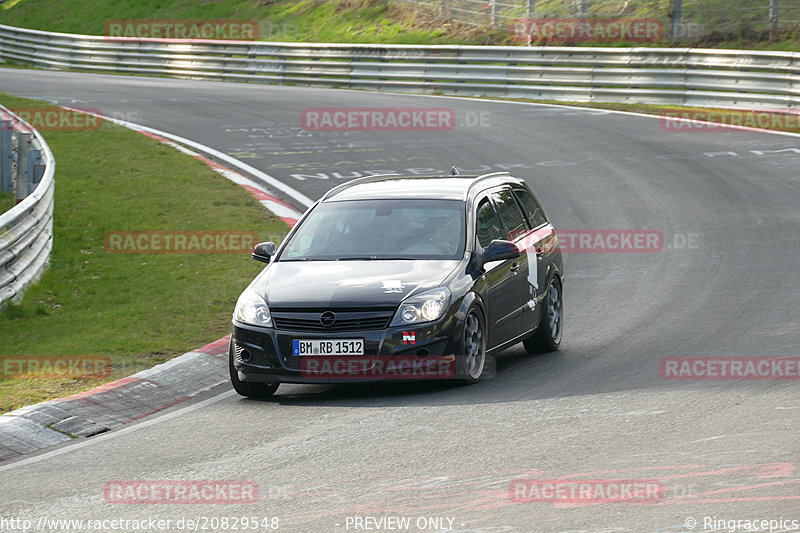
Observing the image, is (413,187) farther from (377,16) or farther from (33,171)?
(377,16)

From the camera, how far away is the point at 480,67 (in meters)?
30.4

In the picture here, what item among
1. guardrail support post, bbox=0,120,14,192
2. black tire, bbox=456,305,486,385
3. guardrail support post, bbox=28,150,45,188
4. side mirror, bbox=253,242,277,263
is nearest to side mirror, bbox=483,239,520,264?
black tire, bbox=456,305,486,385

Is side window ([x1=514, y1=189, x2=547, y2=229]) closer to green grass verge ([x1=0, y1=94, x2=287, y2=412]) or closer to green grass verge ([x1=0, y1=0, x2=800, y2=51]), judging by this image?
green grass verge ([x1=0, y1=94, x2=287, y2=412])

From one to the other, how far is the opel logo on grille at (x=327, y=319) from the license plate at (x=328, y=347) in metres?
0.12

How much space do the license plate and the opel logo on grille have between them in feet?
0.41

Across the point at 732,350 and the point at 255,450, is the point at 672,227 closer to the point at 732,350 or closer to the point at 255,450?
the point at 732,350

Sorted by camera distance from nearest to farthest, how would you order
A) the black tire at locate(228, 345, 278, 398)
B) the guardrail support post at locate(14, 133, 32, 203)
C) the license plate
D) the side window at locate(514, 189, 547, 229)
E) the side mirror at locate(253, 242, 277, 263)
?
the license plate → the black tire at locate(228, 345, 278, 398) → the side mirror at locate(253, 242, 277, 263) → the side window at locate(514, 189, 547, 229) → the guardrail support post at locate(14, 133, 32, 203)

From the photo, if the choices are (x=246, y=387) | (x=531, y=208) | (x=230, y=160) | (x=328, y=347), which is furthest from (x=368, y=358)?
(x=230, y=160)

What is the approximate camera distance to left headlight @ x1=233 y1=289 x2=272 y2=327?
9.38 meters

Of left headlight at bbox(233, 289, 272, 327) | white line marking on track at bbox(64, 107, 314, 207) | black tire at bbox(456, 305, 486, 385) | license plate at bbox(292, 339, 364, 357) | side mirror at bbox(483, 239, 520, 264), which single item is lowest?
white line marking on track at bbox(64, 107, 314, 207)

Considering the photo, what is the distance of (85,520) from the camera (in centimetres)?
640

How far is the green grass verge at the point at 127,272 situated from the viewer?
11266mm

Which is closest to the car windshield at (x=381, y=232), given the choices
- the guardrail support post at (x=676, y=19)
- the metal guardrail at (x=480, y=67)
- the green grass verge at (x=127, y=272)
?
the green grass verge at (x=127, y=272)

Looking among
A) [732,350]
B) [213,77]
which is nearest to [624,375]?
[732,350]
